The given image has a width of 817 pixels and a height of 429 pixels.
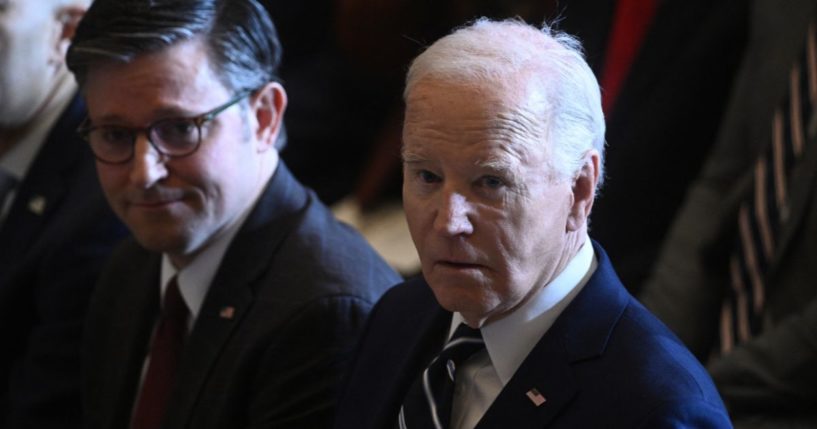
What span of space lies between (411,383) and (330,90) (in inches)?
90.2

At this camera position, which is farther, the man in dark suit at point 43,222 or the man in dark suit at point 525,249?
the man in dark suit at point 43,222

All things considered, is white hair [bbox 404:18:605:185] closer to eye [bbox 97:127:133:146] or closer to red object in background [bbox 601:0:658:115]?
eye [bbox 97:127:133:146]

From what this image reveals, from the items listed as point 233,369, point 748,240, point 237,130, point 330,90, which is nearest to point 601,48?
point 748,240

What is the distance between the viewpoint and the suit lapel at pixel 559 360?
5.49 feet

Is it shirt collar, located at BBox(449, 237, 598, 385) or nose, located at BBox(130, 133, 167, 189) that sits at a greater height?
shirt collar, located at BBox(449, 237, 598, 385)

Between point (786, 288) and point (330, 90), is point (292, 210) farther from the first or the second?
point (330, 90)

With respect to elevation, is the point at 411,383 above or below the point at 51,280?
above

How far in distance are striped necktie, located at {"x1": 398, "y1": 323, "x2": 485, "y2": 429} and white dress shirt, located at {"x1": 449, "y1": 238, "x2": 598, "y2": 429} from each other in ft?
0.09

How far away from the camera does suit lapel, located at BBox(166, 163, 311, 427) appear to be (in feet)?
7.23

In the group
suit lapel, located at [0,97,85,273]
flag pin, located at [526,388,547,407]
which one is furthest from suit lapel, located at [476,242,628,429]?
suit lapel, located at [0,97,85,273]

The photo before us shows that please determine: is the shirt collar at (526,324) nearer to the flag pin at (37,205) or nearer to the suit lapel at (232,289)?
the suit lapel at (232,289)

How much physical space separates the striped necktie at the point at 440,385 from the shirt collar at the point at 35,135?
145 centimetres

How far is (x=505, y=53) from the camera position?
5.46ft

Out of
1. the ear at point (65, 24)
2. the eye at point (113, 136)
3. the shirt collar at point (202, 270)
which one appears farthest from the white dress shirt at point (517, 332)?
the ear at point (65, 24)
